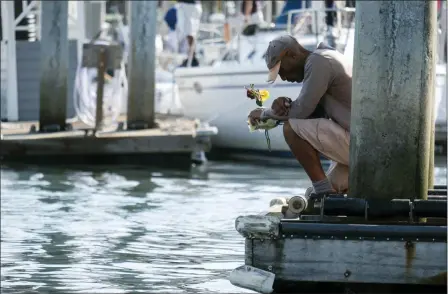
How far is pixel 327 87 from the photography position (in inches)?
343

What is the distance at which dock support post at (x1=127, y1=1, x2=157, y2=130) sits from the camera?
19.5 m

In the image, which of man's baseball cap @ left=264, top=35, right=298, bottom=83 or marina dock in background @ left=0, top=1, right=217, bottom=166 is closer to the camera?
man's baseball cap @ left=264, top=35, right=298, bottom=83

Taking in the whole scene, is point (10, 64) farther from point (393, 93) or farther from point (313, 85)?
point (393, 93)

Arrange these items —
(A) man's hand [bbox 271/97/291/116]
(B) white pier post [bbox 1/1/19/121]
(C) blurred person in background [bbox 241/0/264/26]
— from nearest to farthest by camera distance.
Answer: (A) man's hand [bbox 271/97/291/116] → (B) white pier post [bbox 1/1/19/121] → (C) blurred person in background [bbox 241/0/264/26]

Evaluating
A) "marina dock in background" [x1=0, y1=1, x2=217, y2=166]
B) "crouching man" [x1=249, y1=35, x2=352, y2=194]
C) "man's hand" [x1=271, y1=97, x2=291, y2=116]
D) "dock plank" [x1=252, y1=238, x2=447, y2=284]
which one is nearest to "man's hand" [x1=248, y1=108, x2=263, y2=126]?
"crouching man" [x1=249, y1=35, x2=352, y2=194]

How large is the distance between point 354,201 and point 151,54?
12131mm

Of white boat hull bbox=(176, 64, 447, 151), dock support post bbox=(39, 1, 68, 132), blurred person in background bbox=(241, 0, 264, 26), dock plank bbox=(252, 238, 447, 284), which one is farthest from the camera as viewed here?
blurred person in background bbox=(241, 0, 264, 26)

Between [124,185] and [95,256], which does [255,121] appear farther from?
[124,185]

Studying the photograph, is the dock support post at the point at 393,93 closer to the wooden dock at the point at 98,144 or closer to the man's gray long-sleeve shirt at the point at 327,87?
the man's gray long-sleeve shirt at the point at 327,87

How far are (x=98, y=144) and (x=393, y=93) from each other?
37.4 ft

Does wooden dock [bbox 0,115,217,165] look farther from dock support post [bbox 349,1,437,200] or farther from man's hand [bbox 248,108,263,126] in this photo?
dock support post [bbox 349,1,437,200]

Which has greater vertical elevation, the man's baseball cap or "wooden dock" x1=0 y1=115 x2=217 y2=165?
the man's baseball cap

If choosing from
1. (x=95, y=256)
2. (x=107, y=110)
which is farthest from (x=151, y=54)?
(x=95, y=256)

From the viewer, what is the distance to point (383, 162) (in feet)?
25.1
